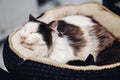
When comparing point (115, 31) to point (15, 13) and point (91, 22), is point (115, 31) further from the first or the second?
point (15, 13)

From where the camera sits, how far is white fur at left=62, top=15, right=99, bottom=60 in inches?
51.7

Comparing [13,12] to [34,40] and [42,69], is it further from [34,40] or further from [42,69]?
[42,69]

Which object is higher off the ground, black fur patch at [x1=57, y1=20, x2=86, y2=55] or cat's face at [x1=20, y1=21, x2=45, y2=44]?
cat's face at [x1=20, y1=21, x2=45, y2=44]

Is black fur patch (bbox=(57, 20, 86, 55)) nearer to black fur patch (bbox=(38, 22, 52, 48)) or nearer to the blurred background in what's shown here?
black fur patch (bbox=(38, 22, 52, 48))

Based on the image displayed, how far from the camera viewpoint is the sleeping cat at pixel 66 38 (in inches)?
47.4

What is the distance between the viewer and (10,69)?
1224mm

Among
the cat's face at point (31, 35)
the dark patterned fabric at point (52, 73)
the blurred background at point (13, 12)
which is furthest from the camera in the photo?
the blurred background at point (13, 12)

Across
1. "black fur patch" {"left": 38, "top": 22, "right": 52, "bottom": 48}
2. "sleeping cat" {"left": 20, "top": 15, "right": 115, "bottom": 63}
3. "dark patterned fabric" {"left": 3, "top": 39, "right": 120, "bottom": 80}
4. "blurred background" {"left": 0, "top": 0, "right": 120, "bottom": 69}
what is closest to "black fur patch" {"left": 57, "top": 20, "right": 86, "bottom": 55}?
"sleeping cat" {"left": 20, "top": 15, "right": 115, "bottom": 63}

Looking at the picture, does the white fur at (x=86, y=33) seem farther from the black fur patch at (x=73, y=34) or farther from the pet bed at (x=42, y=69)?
the pet bed at (x=42, y=69)

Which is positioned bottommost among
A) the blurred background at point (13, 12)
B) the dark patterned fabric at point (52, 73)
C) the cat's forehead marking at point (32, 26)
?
the blurred background at point (13, 12)

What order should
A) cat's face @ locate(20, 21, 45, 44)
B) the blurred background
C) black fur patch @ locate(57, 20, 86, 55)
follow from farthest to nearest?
the blurred background, black fur patch @ locate(57, 20, 86, 55), cat's face @ locate(20, 21, 45, 44)

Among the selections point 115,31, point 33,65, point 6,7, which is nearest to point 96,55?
point 115,31

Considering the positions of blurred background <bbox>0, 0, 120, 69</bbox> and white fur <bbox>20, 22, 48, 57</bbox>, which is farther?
blurred background <bbox>0, 0, 120, 69</bbox>

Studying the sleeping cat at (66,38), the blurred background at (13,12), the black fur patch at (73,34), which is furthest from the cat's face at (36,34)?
the blurred background at (13,12)
